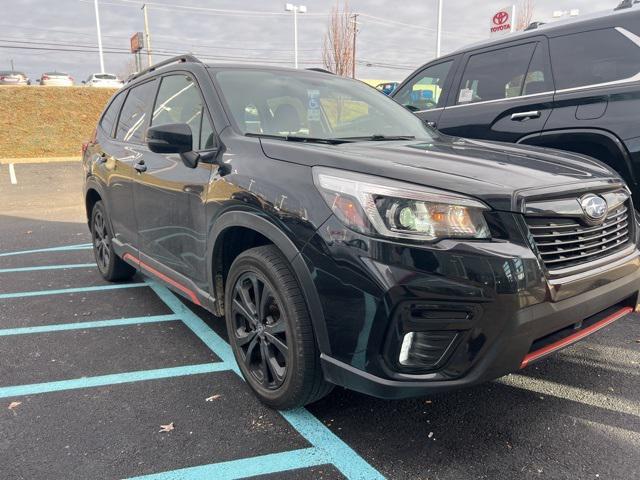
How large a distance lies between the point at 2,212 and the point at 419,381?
34.0ft

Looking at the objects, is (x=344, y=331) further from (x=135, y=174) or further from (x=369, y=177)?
(x=135, y=174)

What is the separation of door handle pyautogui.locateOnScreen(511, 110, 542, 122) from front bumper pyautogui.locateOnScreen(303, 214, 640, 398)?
2.66 metres

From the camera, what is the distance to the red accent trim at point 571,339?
2088mm

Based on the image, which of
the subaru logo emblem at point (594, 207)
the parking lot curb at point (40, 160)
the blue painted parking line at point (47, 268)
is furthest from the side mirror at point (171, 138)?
the parking lot curb at point (40, 160)

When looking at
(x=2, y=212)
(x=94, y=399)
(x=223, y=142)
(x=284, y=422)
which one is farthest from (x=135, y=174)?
(x=2, y=212)

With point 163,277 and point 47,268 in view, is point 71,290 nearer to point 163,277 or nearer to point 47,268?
point 47,268

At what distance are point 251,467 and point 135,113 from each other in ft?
10.2

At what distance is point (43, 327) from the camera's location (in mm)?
3877

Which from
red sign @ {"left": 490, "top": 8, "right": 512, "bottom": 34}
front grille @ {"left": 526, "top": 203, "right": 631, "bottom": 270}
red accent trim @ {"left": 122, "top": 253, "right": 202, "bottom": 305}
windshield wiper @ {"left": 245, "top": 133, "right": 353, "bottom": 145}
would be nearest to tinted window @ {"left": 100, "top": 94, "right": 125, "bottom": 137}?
red accent trim @ {"left": 122, "top": 253, "right": 202, "bottom": 305}

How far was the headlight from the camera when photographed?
1.96m

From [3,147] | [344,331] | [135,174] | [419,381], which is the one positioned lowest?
[3,147]

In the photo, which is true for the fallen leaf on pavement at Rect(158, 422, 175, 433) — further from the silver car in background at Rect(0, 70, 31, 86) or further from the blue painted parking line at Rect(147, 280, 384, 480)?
the silver car in background at Rect(0, 70, 31, 86)

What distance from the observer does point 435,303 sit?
190cm

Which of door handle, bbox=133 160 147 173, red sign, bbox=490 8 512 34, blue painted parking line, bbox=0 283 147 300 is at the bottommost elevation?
blue painted parking line, bbox=0 283 147 300
